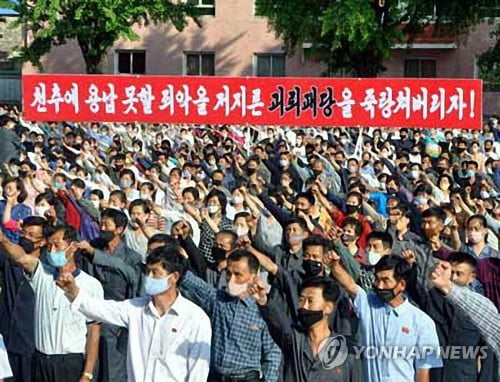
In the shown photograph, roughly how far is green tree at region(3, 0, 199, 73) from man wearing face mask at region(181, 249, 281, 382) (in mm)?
22074

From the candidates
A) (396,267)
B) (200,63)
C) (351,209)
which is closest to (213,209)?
(351,209)

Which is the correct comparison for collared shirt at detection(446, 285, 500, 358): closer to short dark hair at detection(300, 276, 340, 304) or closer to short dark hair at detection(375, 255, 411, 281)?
short dark hair at detection(375, 255, 411, 281)

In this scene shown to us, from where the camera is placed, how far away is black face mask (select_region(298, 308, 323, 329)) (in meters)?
5.46

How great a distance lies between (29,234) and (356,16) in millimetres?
19083

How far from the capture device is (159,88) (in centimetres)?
1565

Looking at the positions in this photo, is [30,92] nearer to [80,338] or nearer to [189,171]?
[189,171]

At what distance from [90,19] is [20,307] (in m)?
22.0

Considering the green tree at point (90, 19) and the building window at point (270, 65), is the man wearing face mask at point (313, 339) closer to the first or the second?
the green tree at point (90, 19)

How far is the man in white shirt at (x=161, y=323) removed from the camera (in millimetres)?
5340

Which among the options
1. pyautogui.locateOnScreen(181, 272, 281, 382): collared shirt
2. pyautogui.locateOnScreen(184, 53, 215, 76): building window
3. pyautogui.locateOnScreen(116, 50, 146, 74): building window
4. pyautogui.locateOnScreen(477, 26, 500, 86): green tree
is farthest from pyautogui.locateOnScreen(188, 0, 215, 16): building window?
pyautogui.locateOnScreen(181, 272, 281, 382): collared shirt

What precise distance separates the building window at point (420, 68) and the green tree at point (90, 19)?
283 inches

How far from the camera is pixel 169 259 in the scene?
561cm

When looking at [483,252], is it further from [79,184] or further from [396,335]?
[79,184]

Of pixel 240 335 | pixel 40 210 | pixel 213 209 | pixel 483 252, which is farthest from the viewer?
pixel 40 210
